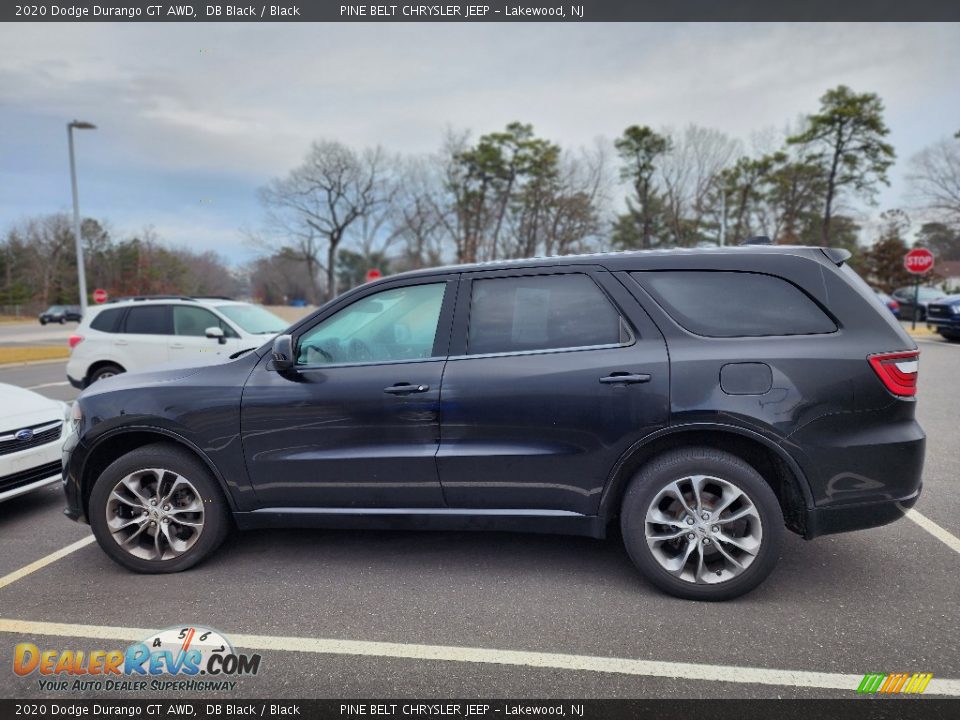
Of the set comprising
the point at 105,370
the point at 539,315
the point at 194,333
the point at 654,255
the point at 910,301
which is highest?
the point at 654,255

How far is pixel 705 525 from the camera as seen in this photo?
9.50 feet

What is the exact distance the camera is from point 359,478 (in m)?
3.21

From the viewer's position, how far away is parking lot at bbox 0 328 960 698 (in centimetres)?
238

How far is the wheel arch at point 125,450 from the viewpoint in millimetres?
3336

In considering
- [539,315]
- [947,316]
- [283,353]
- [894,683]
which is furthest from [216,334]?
[947,316]

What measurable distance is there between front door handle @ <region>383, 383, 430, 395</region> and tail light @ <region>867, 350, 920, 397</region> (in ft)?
7.29

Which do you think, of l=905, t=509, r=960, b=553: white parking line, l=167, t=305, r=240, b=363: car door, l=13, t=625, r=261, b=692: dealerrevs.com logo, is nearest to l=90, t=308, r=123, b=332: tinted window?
l=167, t=305, r=240, b=363: car door

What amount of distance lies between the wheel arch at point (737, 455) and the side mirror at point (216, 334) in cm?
664

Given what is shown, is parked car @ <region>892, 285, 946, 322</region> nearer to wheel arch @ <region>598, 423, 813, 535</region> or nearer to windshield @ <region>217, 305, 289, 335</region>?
windshield @ <region>217, 305, 289, 335</region>

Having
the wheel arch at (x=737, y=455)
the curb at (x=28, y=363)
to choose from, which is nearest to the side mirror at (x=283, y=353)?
the wheel arch at (x=737, y=455)

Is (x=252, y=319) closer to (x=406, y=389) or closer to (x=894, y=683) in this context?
(x=406, y=389)

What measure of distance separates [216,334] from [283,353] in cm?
542
